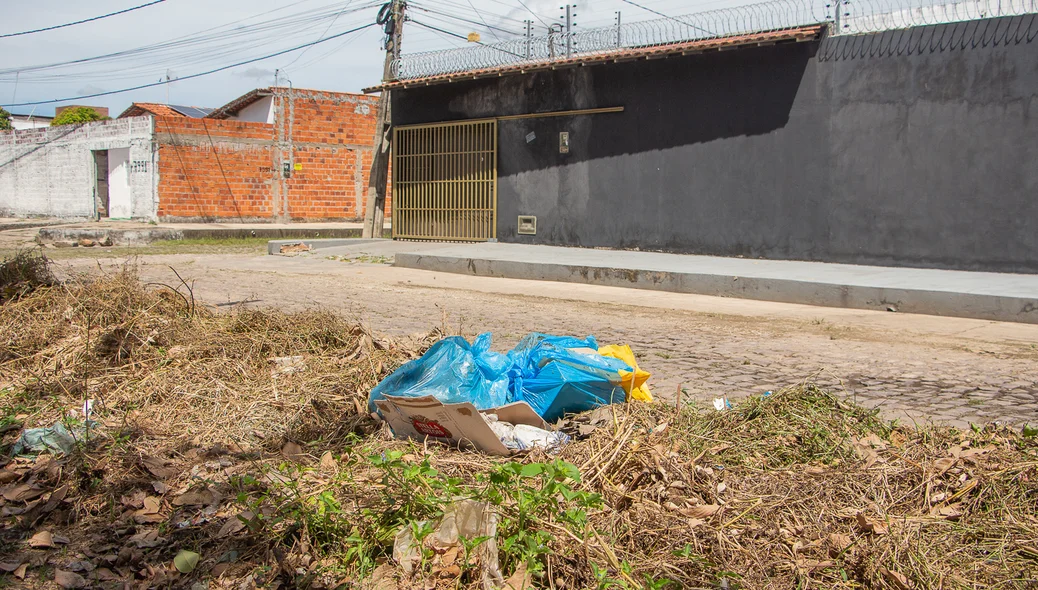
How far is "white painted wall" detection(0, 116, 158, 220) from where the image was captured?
27562 millimetres

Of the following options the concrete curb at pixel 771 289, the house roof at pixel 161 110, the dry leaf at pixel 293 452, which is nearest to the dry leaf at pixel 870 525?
the dry leaf at pixel 293 452

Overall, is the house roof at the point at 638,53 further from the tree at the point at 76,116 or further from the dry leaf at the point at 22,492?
the tree at the point at 76,116

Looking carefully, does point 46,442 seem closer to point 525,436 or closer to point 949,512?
point 525,436

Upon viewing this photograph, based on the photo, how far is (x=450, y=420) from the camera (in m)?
3.80

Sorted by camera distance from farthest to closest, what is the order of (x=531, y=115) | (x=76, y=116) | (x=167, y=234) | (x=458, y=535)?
1. (x=76, y=116)
2. (x=167, y=234)
3. (x=531, y=115)
4. (x=458, y=535)

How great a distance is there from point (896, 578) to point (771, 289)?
7.97 meters

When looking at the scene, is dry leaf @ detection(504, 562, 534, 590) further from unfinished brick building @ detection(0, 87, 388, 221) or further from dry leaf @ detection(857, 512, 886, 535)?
unfinished brick building @ detection(0, 87, 388, 221)

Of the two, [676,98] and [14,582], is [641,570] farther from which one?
[676,98]

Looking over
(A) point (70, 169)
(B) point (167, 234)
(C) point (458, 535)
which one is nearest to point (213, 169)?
(A) point (70, 169)

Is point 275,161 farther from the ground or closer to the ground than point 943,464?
farther from the ground

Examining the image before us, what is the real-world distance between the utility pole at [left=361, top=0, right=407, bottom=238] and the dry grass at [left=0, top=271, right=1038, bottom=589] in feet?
50.4

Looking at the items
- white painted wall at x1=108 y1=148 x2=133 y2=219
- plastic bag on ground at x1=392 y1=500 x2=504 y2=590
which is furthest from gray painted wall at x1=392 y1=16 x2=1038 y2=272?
white painted wall at x1=108 y1=148 x2=133 y2=219

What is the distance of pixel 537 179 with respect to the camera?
17172 mm

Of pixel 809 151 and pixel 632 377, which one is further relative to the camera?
pixel 809 151
